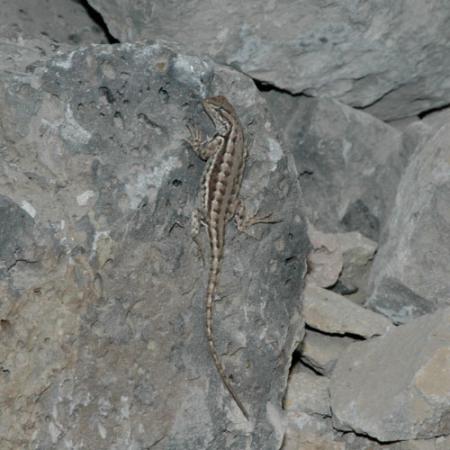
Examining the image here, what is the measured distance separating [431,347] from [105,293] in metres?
2.16

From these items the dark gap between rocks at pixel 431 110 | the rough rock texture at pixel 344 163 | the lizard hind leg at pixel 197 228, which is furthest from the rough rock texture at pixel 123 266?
the dark gap between rocks at pixel 431 110

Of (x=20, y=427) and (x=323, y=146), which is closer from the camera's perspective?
(x=20, y=427)

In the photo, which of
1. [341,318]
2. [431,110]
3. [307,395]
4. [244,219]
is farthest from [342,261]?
[244,219]

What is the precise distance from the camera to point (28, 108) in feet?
19.0

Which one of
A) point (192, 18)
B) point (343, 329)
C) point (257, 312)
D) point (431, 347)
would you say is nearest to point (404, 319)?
point (343, 329)

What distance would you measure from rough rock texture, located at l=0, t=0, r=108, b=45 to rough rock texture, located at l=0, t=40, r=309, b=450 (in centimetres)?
178

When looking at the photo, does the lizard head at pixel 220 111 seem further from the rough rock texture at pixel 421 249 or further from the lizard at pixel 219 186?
the rough rock texture at pixel 421 249

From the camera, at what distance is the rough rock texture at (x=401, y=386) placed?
6.57 metres

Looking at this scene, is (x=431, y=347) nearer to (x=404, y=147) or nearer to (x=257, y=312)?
(x=257, y=312)

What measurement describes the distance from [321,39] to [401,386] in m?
2.70

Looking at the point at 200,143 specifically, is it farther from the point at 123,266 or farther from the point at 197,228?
the point at 123,266

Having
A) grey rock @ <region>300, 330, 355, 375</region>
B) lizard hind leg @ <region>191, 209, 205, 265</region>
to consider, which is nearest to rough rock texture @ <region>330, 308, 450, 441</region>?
grey rock @ <region>300, 330, 355, 375</region>

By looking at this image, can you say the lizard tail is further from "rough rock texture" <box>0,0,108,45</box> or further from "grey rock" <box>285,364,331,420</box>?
"rough rock texture" <box>0,0,108,45</box>

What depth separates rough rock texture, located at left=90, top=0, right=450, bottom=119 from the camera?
7.59 meters
